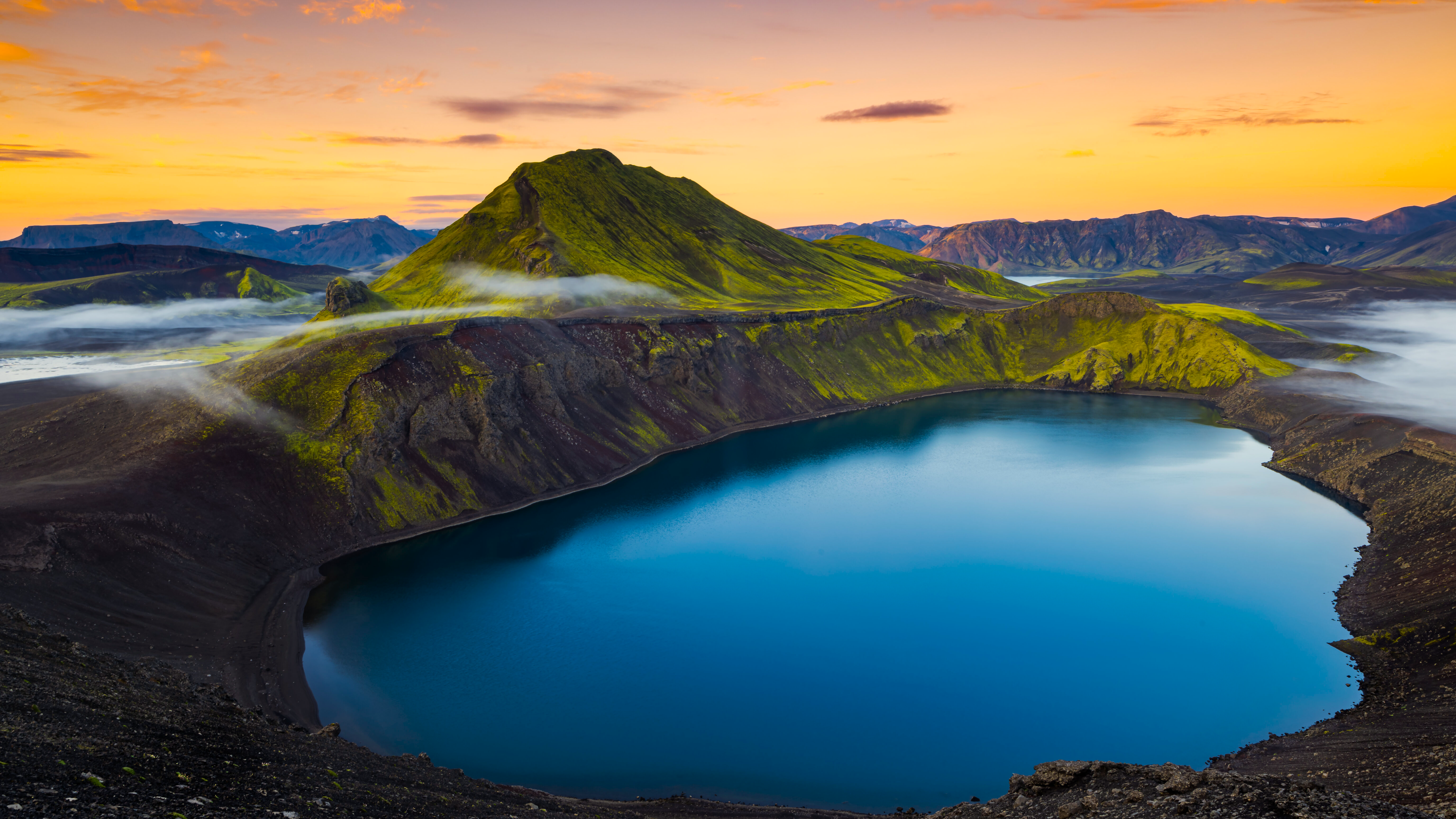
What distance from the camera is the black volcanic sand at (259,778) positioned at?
24453 mm

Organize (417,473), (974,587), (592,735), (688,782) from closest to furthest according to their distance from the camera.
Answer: (688,782) < (592,735) < (974,587) < (417,473)

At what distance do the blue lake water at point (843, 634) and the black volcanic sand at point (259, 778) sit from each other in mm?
6214

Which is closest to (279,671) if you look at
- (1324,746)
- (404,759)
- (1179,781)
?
(404,759)

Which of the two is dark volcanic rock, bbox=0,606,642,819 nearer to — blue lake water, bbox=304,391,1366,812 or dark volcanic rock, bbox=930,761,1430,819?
blue lake water, bbox=304,391,1366,812

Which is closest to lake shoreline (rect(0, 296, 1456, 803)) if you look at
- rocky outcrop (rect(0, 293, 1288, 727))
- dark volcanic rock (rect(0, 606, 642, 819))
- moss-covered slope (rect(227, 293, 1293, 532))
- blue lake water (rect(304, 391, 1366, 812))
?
rocky outcrop (rect(0, 293, 1288, 727))

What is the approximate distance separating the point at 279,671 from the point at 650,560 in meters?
33.4

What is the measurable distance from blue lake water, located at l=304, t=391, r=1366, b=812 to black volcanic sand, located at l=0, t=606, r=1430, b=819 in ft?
20.4

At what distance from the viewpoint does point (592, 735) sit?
47469mm

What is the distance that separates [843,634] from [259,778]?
41.7m

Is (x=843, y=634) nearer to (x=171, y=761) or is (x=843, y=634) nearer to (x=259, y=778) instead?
(x=259, y=778)

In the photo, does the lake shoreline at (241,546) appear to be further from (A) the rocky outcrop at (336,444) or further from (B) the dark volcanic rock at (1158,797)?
(B) the dark volcanic rock at (1158,797)

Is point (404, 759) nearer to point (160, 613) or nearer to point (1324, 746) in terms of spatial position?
point (160, 613)

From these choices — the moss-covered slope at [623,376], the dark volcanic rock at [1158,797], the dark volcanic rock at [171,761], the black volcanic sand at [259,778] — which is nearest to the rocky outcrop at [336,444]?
the moss-covered slope at [623,376]

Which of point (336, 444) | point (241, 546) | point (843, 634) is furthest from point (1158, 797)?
point (336, 444)
